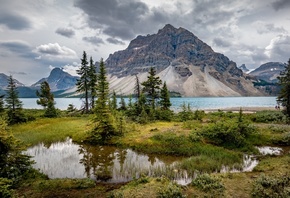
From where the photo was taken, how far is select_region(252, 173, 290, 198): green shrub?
9773 millimetres

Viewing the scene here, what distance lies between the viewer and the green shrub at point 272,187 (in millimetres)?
9773

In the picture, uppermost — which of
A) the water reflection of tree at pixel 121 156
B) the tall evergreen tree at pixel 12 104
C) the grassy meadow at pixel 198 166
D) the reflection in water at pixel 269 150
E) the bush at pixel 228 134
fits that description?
the tall evergreen tree at pixel 12 104

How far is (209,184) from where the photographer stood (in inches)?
437

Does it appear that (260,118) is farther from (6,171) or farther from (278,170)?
(6,171)

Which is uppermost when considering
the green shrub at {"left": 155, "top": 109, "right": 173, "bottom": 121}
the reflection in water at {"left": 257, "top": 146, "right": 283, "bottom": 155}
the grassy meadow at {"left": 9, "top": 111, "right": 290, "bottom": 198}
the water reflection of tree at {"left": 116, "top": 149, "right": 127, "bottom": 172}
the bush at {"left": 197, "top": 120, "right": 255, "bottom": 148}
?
the green shrub at {"left": 155, "top": 109, "right": 173, "bottom": 121}

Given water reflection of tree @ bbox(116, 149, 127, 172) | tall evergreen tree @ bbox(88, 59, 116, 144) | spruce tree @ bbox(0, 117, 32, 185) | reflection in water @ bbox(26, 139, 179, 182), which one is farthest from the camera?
tall evergreen tree @ bbox(88, 59, 116, 144)

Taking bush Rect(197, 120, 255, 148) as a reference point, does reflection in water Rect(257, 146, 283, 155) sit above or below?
below

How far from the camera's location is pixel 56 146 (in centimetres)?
2469

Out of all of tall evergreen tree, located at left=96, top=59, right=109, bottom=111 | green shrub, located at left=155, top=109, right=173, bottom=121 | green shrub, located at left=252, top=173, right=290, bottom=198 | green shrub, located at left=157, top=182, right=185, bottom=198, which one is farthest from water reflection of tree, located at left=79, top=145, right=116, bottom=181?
green shrub, located at left=155, top=109, right=173, bottom=121

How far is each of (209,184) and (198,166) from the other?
16.1ft

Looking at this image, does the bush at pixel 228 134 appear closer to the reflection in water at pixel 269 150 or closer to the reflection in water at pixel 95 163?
the reflection in water at pixel 269 150

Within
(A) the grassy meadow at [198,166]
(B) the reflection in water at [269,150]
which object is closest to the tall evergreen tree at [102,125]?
Result: (A) the grassy meadow at [198,166]

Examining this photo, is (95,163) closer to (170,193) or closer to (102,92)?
(170,193)

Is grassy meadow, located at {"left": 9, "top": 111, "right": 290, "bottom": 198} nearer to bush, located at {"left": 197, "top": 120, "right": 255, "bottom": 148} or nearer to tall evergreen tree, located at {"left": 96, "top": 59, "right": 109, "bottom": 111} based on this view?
bush, located at {"left": 197, "top": 120, "right": 255, "bottom": 148}
